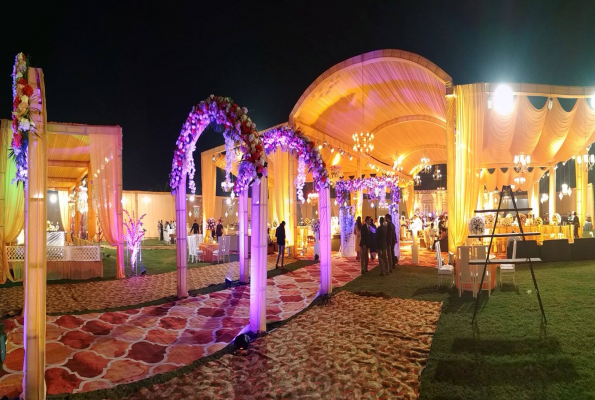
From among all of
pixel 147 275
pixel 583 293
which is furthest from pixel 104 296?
pixel 583 293

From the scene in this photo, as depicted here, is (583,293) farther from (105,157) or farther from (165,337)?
(105,157)

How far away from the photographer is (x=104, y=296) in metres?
7.33

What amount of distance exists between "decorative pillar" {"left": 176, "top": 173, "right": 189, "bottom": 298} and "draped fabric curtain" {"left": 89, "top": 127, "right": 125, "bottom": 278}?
10.7 feet

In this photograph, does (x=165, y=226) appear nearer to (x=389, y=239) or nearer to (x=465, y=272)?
(x=389, y=239)

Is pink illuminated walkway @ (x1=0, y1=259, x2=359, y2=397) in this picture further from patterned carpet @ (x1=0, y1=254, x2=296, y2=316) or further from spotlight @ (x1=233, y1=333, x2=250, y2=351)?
patterned carpet @ (x1=0, y1=254, x2=296, y2=316)

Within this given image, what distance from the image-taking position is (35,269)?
10.4 feet

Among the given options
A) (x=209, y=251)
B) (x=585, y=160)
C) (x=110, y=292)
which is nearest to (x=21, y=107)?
(x=110, y=292)

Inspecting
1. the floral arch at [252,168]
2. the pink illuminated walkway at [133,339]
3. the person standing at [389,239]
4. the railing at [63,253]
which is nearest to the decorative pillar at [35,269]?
the pink illuminated walkway at [133,339]

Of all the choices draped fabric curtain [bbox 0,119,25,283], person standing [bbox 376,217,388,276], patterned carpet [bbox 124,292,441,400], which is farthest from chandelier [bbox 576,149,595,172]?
draped fabric curtain [bbox 0,119,25,283]

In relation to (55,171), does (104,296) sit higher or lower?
lower

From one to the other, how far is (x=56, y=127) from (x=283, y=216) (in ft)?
22.3

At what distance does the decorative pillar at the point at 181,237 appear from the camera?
6.98 metres

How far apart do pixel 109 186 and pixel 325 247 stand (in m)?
5.70

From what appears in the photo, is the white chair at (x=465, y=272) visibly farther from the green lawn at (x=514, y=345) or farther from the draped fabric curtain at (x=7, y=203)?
the draped fabric curtain at (x=7, y=203)
